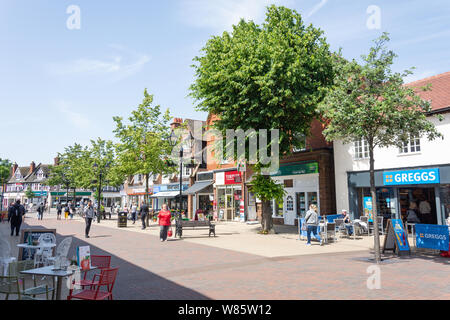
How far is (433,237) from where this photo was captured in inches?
456

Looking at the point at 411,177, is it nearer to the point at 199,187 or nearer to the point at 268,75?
the point at 268,75

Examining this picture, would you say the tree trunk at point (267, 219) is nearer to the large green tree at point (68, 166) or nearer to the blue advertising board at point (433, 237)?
the blue advertising board at point (433, 237)

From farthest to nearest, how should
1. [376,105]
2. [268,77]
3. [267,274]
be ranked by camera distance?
[268,77]
[376,105]
[267,274]

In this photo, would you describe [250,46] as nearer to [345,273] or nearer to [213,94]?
[213,94]

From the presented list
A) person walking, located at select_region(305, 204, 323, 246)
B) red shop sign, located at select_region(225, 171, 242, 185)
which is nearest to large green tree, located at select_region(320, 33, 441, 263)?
person walking, located at select_region(305, 204, 323, 246)

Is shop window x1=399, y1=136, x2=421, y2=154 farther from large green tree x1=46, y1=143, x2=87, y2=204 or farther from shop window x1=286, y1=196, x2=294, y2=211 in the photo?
large green tree x1=46, y1=143, x2=87, y2=204

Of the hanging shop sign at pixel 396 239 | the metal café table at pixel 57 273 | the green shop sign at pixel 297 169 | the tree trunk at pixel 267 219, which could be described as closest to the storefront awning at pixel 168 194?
the green shop sign at pixel 297 169

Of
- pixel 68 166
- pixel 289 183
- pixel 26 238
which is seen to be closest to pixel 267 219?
pixel 289 183

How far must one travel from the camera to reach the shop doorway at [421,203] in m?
17.7

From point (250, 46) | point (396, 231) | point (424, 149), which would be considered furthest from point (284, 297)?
point (424, 149)

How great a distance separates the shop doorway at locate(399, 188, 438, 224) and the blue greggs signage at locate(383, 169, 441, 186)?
0.91m

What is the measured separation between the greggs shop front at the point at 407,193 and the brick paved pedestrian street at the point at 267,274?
20.6ft

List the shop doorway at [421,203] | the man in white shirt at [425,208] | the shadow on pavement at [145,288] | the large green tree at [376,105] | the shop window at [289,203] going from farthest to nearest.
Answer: the shop window at [289,203] → the shop doorway at [421,203] → the man in white shirt at [425,208] → the large green tree at [376,105] → the shadow on pavement at [145,288]

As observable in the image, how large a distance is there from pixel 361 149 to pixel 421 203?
4434 millimetres
